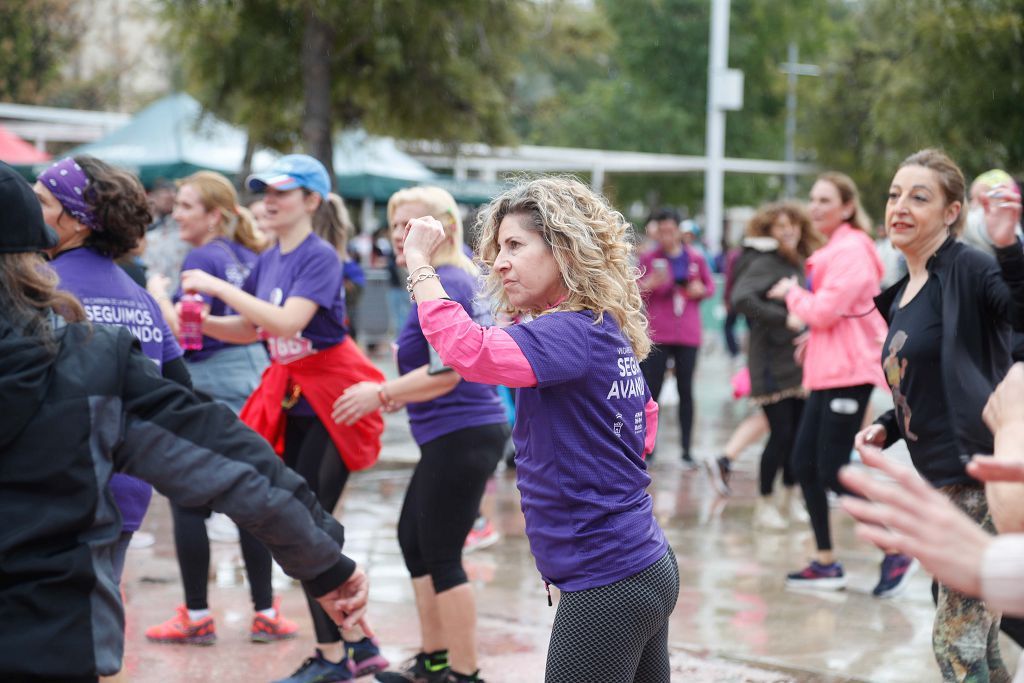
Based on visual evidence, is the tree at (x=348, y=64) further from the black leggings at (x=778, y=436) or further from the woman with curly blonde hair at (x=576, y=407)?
the woman with curly blonde hair at (x=576, y=407)

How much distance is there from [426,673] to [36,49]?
79.4 feet

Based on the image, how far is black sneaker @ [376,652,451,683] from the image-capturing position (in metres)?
4.83

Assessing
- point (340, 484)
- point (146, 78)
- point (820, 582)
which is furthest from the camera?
point (146, 78)

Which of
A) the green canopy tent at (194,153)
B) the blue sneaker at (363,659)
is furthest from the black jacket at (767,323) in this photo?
the green canopy tent at (194,153)

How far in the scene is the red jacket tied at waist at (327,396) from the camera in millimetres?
4957

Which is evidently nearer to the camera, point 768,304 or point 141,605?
point 141,605

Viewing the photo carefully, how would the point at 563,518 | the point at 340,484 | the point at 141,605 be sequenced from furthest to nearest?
the point at 141,605 → the point at 340,484 → the point at 563,518

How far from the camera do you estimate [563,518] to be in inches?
123

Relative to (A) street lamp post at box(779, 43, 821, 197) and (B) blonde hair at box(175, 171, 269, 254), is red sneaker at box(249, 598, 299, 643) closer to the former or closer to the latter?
(B) blonde hair at box(175, 171, 269, 254)

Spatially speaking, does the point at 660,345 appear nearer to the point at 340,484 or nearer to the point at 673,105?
the point at 340,484

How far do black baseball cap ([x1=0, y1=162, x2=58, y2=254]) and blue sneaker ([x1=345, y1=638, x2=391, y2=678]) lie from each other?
2871 millimetres

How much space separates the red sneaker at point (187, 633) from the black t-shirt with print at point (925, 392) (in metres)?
3.07

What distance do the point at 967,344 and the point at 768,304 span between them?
13.9ft

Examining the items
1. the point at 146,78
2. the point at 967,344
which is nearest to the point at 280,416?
the point at 967,344
